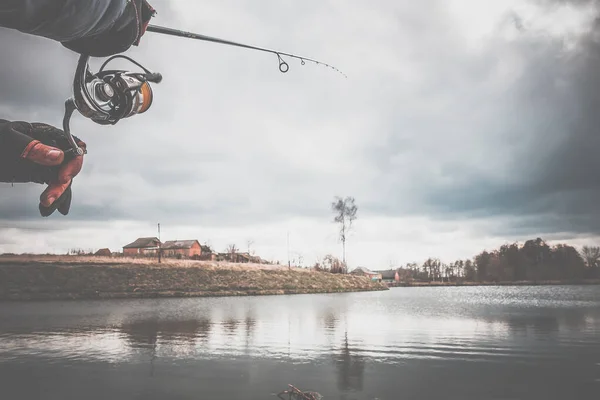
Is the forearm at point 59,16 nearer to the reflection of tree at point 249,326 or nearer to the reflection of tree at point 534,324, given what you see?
the reflection of tree at point 249,326

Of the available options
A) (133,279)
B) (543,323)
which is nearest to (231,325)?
(543,323)

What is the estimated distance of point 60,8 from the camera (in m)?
1.46

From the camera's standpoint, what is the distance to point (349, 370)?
42.5 ft

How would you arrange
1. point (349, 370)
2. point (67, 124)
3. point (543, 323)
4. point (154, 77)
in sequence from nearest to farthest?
point (67, 124) < point (154, 77) < point (349, 370) < point (543, 323)

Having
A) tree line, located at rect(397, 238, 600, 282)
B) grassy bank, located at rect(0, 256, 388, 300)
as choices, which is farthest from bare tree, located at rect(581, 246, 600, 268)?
grassy bank, located at rect(0, 256, 388, 300)

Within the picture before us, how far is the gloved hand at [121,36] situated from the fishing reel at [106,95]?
11 cm

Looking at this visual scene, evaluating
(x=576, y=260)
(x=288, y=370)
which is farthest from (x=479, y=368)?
(x=576, y=260)

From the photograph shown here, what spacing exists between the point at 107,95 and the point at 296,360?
13754 millimetres

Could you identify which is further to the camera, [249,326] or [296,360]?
[249,326]

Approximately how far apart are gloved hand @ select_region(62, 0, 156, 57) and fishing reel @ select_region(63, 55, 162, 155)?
11 centimetres

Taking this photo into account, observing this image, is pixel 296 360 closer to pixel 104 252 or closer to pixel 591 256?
pixel 104 252

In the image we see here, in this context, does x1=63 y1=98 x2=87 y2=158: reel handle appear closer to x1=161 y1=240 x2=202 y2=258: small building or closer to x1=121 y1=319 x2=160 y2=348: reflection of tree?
x1=121 y1=319 x2=160 y2=348: reflection of tree

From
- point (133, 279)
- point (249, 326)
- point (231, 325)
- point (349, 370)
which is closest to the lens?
point (349, 370)

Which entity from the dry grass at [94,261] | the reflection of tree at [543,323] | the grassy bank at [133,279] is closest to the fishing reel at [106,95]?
the reflection of tree at [543,323]
